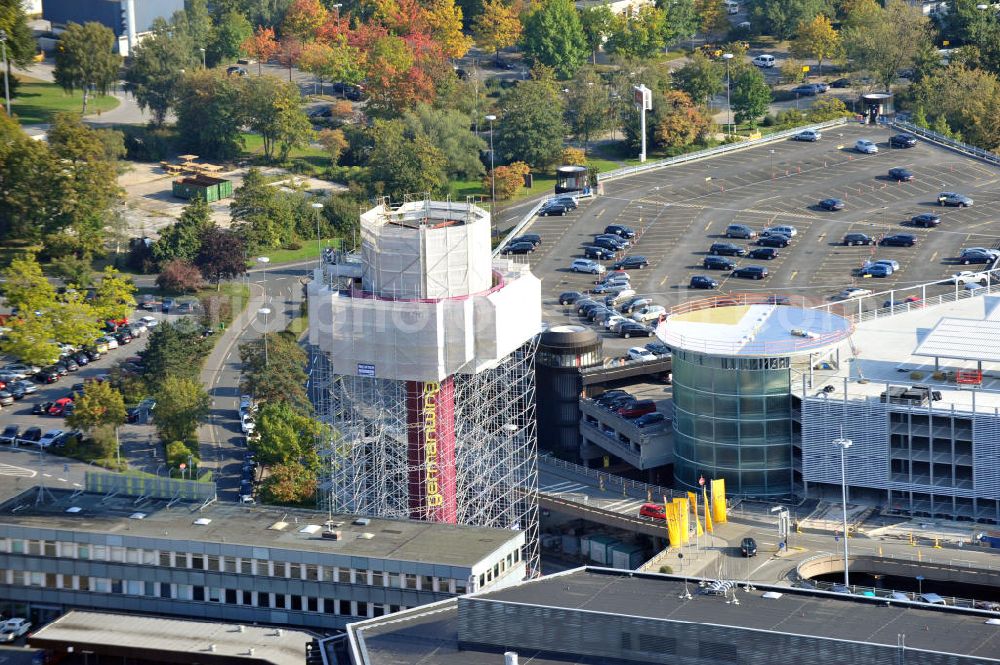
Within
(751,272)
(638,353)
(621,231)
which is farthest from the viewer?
(621,231)

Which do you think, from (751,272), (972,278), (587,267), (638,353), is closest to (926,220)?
(751,272)

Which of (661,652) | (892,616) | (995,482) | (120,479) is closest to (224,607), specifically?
(120,479)

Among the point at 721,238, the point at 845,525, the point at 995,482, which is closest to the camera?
the point at 845,525

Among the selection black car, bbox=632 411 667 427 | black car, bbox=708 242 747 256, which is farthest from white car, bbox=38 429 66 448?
black car, bbox=708 242 747 256

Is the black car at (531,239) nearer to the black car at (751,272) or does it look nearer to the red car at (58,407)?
the black car at (751,272)

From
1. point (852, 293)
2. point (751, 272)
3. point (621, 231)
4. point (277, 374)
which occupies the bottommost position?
point (277, 374)

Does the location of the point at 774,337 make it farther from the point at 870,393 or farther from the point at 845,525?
the point at 845,525

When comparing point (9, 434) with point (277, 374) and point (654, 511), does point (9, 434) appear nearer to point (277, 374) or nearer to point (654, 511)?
point (277, 374)
